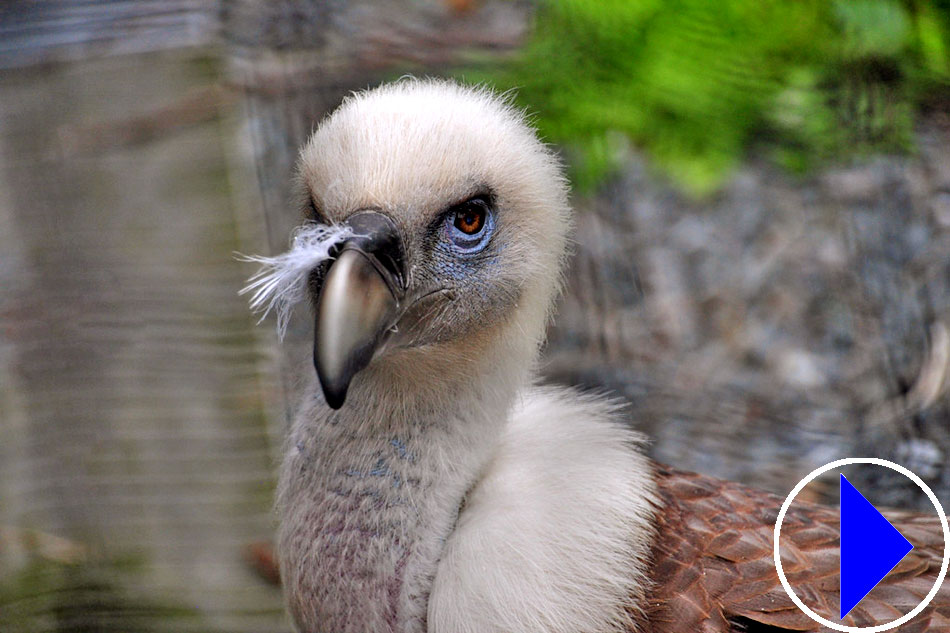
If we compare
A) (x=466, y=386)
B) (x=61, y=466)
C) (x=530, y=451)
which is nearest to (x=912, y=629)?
(x=530, y=451)

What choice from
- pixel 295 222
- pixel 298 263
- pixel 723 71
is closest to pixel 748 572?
pixel 298 263

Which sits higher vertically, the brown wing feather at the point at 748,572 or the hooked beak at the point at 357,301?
the hooked beak at the point at 357,301

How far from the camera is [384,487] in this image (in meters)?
1.38

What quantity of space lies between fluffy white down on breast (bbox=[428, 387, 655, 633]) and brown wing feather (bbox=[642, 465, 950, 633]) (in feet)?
0.15

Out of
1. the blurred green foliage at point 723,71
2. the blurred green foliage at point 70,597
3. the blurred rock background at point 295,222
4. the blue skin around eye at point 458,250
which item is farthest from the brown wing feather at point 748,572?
the blurred green foliage at point 70,597

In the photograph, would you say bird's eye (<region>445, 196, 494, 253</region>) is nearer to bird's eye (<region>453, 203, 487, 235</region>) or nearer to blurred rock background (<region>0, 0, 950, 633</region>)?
bird's eye (<region>453, 203, 487, 235</region>)

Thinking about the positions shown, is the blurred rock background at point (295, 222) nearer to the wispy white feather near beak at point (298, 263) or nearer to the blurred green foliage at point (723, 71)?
the blurred green foliage at point (723, 71)

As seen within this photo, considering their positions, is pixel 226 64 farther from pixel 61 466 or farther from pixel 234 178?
pixel 61 466

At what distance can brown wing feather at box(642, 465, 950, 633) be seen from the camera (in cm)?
134

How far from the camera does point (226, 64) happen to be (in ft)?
6.50

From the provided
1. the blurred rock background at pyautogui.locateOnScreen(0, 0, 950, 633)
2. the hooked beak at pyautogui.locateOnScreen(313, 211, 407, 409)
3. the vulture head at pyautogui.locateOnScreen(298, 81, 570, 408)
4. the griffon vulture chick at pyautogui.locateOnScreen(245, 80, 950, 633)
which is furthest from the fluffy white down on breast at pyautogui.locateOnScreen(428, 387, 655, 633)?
the blurred rock background at pyautogui.locateOnScreen(0, 0, 950, 633)

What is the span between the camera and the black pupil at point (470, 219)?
1382mm

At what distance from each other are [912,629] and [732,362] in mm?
1482

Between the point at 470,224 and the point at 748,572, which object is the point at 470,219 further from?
the point at 748,572
